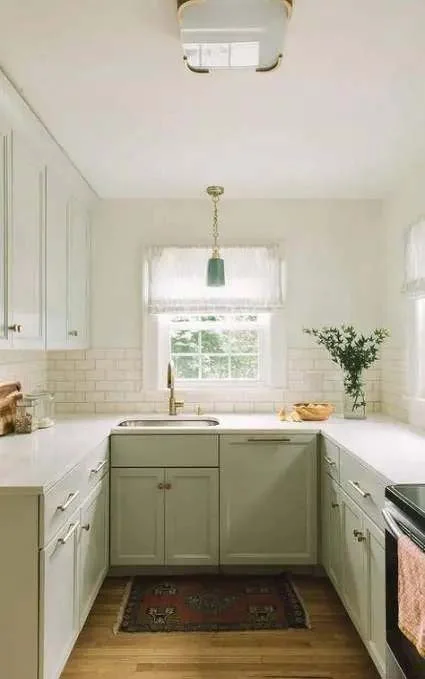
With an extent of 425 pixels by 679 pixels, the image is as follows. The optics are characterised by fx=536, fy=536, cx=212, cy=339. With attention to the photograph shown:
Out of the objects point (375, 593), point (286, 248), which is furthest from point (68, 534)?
point (286, 248)

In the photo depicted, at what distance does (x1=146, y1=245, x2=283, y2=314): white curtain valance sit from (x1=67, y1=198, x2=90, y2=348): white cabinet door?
43cm

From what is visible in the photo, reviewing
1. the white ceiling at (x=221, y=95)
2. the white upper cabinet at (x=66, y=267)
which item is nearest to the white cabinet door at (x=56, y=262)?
the white upper cabinet at (x=66, y=267)

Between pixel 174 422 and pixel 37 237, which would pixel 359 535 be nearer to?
pixel 174 422

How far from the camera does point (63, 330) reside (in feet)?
9.70

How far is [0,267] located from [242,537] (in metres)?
1.94

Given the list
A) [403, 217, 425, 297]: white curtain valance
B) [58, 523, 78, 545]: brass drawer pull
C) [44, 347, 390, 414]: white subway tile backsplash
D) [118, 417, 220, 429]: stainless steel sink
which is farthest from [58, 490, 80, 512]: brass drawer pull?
[403, 217, 425, 297]: white curtain valance

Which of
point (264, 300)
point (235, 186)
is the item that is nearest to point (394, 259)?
point (264, 300)

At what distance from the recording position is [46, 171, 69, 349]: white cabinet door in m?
2.68

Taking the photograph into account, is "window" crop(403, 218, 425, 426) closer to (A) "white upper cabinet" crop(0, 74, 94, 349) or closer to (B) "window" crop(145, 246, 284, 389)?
(B) "window" crop(145, 246, 284, 389)

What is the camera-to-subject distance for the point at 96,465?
2.63 meters

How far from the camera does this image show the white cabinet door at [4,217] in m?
2.08

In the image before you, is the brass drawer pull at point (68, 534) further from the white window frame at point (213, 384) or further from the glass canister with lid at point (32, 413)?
the white window frame at point (213, 384)

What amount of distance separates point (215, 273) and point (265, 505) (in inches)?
56.4

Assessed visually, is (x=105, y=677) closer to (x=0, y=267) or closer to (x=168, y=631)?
(x=168, y=631)
